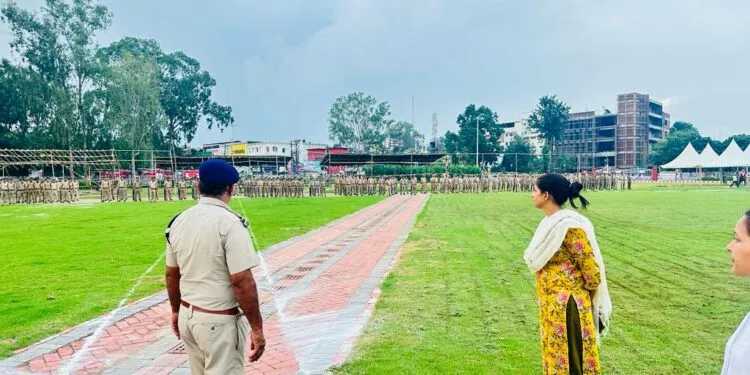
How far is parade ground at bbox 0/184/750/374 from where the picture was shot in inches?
185

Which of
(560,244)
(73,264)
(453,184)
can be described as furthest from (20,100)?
(560,244)

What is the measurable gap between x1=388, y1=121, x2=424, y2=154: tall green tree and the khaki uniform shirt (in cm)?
7660

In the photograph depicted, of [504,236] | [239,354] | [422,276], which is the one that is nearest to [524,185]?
[504,236]

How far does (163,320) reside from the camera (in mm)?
6098

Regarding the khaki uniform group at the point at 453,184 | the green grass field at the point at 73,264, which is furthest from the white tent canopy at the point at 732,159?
the green grass field at the point at 73,264

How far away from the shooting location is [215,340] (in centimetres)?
280

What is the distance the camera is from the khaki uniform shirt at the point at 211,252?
2.77m

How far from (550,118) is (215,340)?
7358cm

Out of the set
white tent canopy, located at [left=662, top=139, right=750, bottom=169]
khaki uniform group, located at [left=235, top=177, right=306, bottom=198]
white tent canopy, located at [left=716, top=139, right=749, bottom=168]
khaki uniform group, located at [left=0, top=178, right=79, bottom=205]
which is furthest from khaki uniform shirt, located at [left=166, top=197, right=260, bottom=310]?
white tent canopy, located at [left=716, top=139, right=749, bottom=168]

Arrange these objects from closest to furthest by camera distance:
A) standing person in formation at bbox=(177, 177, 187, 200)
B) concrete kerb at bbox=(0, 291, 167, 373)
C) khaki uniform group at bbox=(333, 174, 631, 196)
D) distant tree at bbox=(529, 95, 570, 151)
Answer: concrete kerb at bbox=(0, 291, 167, 373)
standing person in formation at bbox=(177, 177, 187, 200)
khaki uniform group at bbox=(333, 174, 631, 196)
distant tree at bbox=(529, 95, 570, 151)

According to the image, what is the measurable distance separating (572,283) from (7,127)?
49.5 m

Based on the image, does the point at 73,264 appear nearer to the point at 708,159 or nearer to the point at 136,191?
the point at 136,191

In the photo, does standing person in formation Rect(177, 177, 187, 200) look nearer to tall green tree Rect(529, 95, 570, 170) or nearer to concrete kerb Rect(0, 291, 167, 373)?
concrete kerb Rect(0, 291, 167, 373)

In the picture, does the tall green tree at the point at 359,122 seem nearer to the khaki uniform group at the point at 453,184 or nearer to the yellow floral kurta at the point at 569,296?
the khaki uniform group at the point at 453,184
